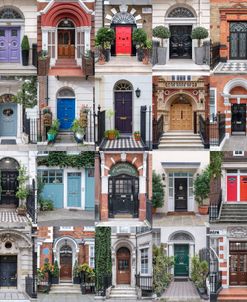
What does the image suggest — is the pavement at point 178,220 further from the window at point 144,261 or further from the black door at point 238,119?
the black door at point 238,119

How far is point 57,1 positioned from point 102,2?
84 cm

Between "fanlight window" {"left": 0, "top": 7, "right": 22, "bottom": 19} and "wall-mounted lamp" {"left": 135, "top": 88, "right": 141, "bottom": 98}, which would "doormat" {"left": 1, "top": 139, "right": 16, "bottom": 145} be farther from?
"wall-mounted lamp" {"left": 135, "top": 88, "right": 141, "bottom": 98}

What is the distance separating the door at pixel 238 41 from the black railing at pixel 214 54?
307 mm

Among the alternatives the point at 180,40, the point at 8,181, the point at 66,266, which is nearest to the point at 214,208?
the point at 66,266

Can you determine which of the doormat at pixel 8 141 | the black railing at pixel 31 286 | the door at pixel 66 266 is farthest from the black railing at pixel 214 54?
the black railing at pixel 31 286

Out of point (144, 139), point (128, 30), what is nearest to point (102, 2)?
point (128, 30)

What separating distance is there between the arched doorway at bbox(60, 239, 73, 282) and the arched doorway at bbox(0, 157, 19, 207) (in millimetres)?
1359

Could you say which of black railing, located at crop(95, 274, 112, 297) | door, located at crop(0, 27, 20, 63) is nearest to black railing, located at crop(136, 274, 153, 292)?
black railing, located at crop(95, 274, 112, 297)

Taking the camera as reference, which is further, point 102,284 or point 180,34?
point 180,34

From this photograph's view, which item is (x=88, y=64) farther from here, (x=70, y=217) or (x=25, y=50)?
(x=70, y=217)

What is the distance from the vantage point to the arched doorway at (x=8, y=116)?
675 inches

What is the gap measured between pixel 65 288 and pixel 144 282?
4.83 feet

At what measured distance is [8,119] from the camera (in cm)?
1723

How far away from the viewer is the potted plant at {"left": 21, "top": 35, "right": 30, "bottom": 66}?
16.7 metres
